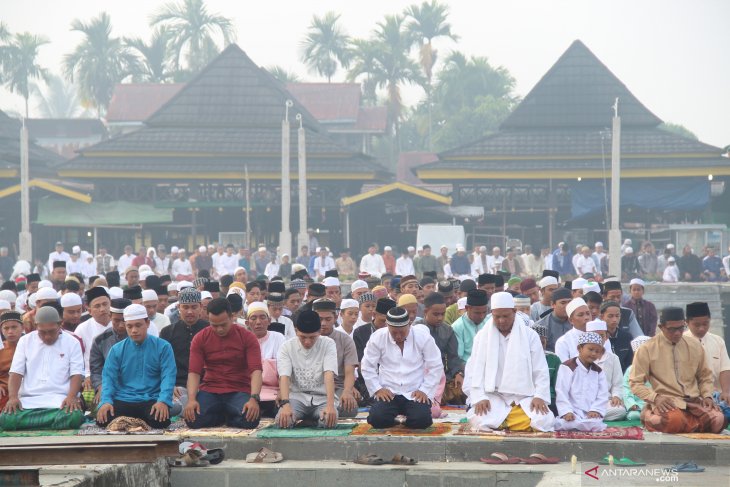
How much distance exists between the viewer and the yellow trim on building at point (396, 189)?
35.5 meters

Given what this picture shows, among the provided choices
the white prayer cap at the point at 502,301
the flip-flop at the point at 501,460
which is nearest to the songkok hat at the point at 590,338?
the white prayer cap at the point at 502,301

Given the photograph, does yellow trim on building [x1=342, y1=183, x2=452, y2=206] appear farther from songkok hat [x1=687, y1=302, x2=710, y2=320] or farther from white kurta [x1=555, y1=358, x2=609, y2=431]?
white kurta [x1=555, y1=358, x2=609, y2=431]

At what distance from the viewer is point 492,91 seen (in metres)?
70.6

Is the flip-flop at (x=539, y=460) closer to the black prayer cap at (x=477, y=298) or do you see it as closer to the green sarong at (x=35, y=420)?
the black prayer cap at (x=477, y=298)

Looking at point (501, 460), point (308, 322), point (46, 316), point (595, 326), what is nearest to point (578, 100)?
point (595, 326)

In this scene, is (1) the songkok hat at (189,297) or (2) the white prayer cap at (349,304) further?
(2) the white prayer cap at (349,304)

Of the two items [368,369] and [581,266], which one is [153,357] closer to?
[368,369]

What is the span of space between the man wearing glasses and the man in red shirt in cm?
357

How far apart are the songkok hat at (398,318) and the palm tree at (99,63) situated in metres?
58.8

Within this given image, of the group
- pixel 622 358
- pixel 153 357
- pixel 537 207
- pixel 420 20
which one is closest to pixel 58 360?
pixel 153 357

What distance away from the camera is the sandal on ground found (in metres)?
10.3

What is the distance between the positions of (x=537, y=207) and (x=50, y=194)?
1526 cm

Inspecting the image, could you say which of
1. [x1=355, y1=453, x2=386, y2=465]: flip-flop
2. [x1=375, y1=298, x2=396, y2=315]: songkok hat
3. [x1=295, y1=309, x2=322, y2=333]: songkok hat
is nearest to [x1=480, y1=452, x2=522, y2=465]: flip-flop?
[x1=355, y1=453, x2=386, y2=465]: flip-flop

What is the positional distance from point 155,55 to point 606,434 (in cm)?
6040
